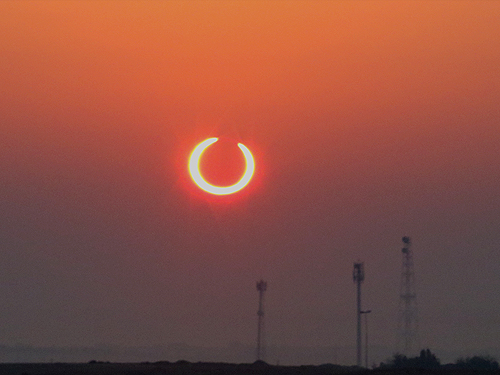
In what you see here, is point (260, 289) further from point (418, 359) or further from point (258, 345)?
point (418, 359)

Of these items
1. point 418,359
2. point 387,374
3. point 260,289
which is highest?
point 260,289

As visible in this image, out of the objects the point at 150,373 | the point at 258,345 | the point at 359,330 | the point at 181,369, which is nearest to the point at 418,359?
the point at 359,330

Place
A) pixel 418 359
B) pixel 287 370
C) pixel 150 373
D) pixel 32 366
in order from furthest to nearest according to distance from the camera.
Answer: pixel 418 359 → pixel 32 366 → pixel 287 370 → pixel 150 373

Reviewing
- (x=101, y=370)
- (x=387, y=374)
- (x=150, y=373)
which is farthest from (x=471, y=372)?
(x=101, y=370)

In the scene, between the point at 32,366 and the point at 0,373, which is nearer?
the point at 0,373

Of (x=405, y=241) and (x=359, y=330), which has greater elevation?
(x=405, y=241)

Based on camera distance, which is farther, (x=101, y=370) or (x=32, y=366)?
(x=32, y=366)

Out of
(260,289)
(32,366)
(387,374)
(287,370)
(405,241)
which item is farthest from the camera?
(260,289)

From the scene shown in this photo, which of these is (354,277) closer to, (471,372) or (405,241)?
(405,241)

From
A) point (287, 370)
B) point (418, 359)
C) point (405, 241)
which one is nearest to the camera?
point (287, 370)
